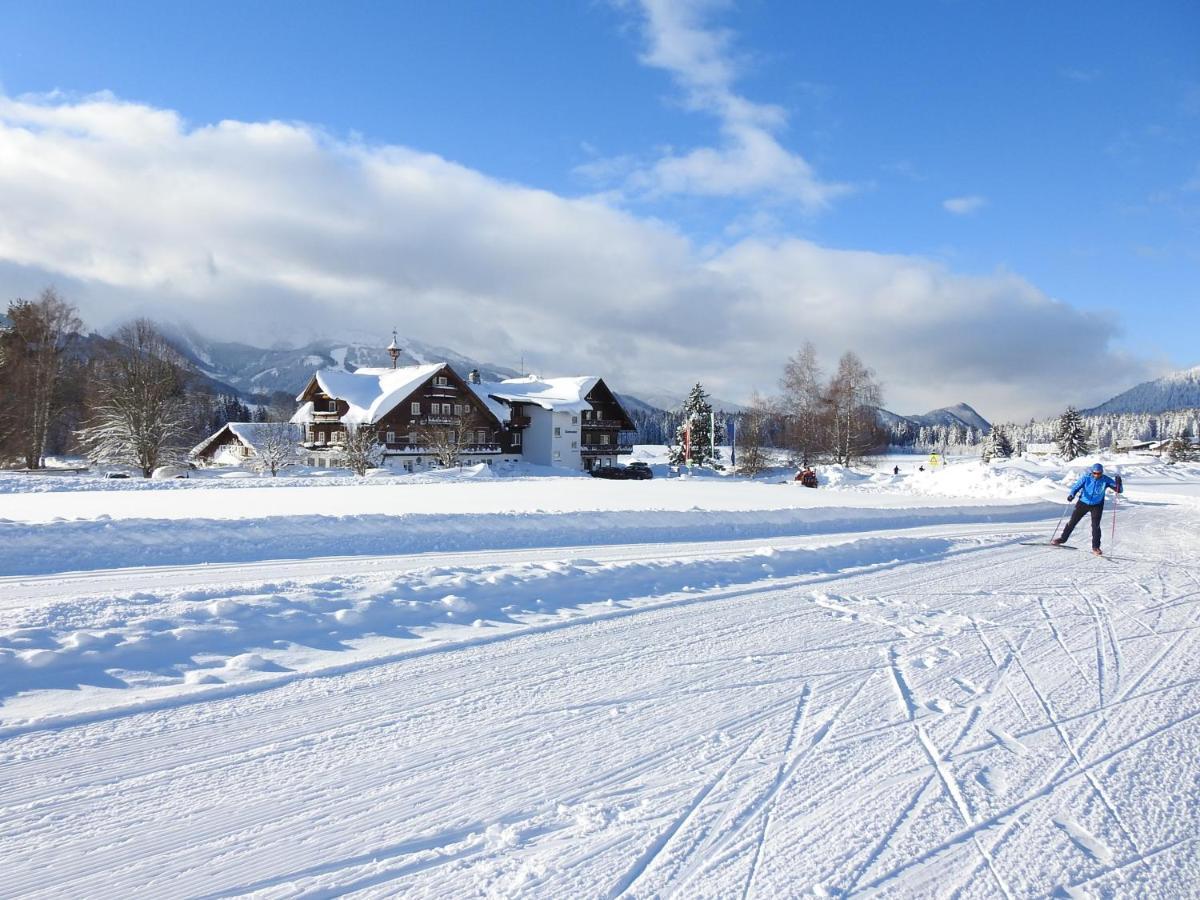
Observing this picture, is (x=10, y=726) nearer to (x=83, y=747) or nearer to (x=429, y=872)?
(x=83, y=747)

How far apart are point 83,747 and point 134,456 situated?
37.5 metres

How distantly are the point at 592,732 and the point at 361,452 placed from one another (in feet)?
112

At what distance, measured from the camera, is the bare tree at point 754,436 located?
171ft

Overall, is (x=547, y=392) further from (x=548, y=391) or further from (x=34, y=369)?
(x=34, y=369)

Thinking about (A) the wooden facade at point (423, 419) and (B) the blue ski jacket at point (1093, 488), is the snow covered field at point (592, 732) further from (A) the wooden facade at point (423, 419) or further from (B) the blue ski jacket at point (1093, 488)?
(A) the wooden facade at point (423, 419)

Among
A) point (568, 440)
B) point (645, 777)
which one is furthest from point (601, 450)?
point (645, 777)

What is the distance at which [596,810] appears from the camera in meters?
3.30

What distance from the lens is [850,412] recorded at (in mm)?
47656

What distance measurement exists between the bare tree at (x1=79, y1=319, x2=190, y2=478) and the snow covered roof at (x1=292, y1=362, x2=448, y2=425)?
11320mm

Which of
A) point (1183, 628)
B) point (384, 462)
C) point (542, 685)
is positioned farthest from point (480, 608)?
point (384, 462)

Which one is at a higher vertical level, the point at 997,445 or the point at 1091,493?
the point at 997,445

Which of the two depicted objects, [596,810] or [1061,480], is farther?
[1061,480]

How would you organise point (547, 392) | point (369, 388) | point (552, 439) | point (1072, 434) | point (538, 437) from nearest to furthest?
point (369, 388) < point (552, 439) < point (538, 437) < point (547, 392) < point (1072, 434)

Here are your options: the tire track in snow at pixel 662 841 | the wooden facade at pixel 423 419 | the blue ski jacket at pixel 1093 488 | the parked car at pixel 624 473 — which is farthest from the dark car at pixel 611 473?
the tire track in snow at pixel 662 841
